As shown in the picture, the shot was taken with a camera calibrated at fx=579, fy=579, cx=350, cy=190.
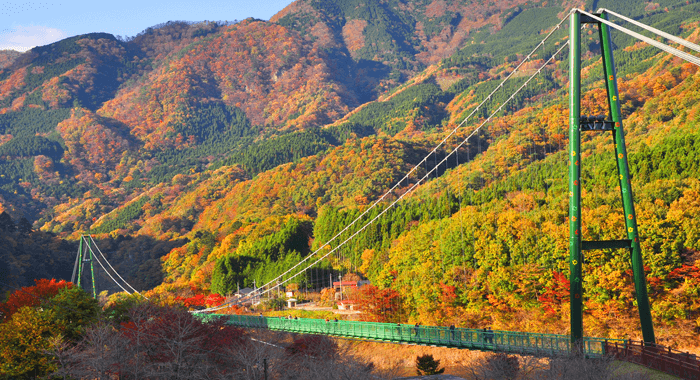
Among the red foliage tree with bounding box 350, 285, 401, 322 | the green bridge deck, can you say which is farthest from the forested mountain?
the green bridge deck

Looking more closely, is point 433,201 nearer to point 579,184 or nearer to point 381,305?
point 381,305

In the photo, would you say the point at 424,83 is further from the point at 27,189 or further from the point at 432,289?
the point at 432,289

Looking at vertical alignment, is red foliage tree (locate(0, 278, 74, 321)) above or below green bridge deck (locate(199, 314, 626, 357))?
above

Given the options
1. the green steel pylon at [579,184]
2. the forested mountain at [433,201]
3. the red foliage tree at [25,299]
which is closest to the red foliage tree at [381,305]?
the forested mountain at [433,201]

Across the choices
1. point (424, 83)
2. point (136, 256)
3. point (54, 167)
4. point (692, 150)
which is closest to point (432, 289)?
point (692, 150)

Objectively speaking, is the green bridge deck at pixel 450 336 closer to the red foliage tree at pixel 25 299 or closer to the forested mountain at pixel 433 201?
the forested mountain at pixel 433 201

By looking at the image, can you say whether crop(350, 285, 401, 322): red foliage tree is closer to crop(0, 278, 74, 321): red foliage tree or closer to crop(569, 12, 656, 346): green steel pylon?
crop(0, 278, 74, 321): red foliage tree

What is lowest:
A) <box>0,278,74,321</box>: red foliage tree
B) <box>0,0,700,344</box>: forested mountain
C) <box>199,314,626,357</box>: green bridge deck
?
<box>199,314,626,357</box>: green bridge deck
